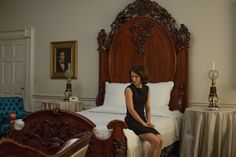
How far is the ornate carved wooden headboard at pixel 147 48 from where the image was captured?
187 inches

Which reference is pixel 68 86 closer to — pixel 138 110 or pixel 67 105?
pixel 67 105

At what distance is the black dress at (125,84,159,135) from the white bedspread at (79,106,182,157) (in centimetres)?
10

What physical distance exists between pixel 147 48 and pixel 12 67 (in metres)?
3.09

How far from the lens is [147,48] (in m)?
5.01

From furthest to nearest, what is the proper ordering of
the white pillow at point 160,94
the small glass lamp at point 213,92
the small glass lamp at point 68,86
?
the small glass lamp at point 68,86
the white pillow at point 160,94
the small glass lamp at point 213,92

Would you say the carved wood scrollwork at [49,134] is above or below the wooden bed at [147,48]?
below

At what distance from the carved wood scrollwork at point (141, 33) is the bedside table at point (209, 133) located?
1.38 m

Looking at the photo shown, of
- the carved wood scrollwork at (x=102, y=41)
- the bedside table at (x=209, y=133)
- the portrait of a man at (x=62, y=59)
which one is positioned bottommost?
the bedside table at (x=209, y=133)

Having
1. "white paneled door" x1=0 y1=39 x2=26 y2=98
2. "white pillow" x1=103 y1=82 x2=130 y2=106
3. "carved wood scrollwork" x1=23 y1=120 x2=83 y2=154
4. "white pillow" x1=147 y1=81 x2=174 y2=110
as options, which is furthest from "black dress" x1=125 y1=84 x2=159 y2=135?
"white paneled door" x1=0 y1=39 x2=26 y2=98

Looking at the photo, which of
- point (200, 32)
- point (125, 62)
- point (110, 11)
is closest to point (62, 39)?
point (110, 11)

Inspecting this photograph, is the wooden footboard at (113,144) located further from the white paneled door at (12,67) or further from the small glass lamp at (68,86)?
the white paneled door at (12,67)

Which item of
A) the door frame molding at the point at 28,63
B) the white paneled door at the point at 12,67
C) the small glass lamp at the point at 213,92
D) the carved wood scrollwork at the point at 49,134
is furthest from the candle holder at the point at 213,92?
the white paneled door at the point at 12,67

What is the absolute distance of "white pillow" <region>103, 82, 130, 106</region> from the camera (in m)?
4.75

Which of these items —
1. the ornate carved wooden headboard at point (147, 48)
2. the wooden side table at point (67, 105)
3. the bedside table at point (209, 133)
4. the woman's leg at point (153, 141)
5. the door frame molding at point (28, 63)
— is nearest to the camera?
the woman's leg at point (153, 141)
